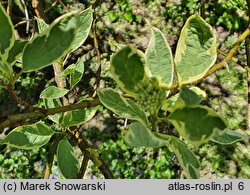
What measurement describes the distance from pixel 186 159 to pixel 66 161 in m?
0.34

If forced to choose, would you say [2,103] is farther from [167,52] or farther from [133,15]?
[167,52]

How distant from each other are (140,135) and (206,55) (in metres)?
0.17

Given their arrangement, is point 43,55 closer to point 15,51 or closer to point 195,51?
point 15,51

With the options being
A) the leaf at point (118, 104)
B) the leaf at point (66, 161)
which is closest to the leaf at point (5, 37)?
the leaf at point (118, 104)

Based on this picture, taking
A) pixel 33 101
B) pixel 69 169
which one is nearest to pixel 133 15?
pixel 33 101

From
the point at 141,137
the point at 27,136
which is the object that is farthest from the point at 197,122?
the point at 27,136

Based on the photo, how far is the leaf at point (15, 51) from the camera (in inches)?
24.6

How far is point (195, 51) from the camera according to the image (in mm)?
633

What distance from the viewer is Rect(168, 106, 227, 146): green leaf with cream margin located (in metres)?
0.47

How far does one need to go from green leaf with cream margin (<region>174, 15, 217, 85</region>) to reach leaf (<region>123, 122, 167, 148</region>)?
0.40ft

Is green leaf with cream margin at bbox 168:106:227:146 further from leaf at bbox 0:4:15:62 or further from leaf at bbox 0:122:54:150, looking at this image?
leaf at bbox 0:122:54:150

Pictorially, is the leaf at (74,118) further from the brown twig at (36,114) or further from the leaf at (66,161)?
the brown twig at (36,114)

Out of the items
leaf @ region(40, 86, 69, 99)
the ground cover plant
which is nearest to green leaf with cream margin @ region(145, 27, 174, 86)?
the ground cover plant

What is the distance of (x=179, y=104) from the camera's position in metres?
0.51
